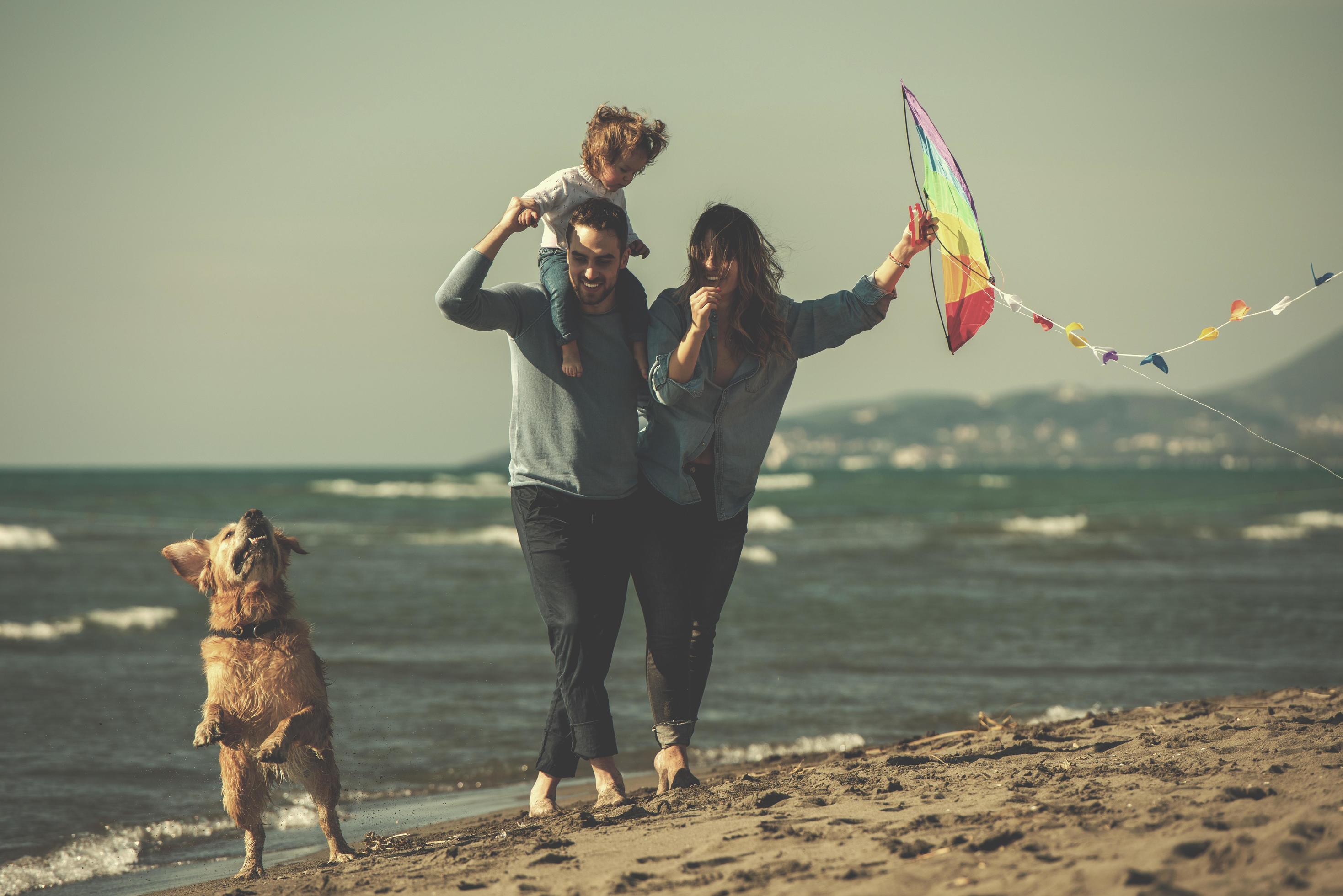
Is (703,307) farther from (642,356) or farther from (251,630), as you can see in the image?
(251,630)

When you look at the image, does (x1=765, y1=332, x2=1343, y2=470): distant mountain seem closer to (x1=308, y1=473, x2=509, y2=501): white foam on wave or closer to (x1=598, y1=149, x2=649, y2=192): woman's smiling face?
(x1=308, y1=473, x2=509, y2=501): white foam on wave

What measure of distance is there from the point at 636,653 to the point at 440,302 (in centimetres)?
543

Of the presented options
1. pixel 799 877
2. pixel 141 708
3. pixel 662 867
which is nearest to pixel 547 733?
pixel 662 867

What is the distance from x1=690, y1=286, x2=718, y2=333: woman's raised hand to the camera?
10.9ft

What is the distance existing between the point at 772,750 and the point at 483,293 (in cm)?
340

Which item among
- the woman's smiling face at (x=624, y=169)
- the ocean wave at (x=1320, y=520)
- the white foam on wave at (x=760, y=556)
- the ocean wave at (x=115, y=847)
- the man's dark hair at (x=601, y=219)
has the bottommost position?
the ocean wave at (x=1320, y=520)

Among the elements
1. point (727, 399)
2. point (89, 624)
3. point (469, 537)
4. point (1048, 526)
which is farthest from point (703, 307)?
point (1048, 526)

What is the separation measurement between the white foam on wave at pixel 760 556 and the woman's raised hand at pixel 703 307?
1287 cm

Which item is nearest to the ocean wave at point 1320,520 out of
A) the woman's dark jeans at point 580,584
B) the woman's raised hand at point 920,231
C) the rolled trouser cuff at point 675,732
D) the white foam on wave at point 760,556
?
the white foam on wave at point 760,556

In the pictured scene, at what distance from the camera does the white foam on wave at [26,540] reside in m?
18.9

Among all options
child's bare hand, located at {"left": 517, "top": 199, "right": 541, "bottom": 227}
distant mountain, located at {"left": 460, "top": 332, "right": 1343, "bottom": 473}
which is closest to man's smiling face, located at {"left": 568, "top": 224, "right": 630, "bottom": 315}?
child's bare hand, located at {"left": 517, "top": 199, "right": 541, "bottom": 227}

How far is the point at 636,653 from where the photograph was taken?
830cm

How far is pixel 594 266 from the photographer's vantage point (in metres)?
3.45

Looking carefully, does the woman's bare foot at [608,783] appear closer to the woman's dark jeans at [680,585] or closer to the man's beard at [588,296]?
the woman's dark jeans at [680,585]
